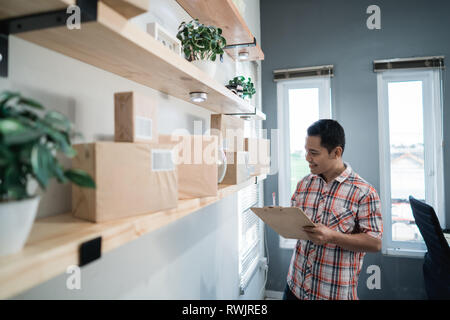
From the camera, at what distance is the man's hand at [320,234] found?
1337 mm

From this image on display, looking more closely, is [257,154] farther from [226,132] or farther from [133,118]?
[133,118]

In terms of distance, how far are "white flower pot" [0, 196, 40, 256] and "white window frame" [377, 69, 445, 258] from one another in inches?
118

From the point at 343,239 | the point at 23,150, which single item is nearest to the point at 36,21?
the point at 23,150

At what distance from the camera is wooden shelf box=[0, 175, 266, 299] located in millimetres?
351

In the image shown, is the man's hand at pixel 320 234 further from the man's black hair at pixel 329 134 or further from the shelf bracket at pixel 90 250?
the shelf bracket at pixel 90 250

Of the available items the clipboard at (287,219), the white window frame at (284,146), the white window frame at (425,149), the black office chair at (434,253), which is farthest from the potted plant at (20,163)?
the white window frame at (425,149)

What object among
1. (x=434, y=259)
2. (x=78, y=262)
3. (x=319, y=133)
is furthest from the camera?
(x=434, y=259)

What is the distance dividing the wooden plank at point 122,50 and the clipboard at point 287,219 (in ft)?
2.22

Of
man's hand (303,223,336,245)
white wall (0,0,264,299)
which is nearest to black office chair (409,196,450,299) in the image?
man's hand (303,223,336,245)

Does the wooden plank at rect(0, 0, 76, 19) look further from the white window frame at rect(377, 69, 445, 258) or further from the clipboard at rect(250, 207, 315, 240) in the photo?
the white window frame at rect(377, 69, 445, 258)

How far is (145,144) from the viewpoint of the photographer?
0.65 metres

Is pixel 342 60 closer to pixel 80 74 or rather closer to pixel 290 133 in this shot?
pixel 290 133

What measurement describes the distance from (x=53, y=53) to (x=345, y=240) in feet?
4.63
